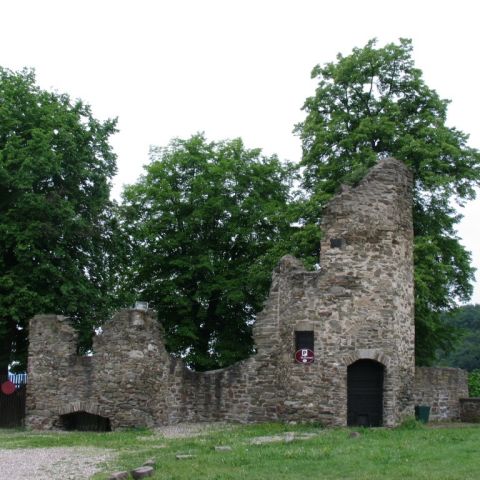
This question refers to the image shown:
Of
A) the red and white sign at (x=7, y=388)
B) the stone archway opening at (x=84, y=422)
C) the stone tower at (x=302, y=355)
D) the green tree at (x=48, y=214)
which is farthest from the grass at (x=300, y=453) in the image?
the green tree at (x=48, y=214)

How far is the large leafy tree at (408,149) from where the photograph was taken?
27.3 metres

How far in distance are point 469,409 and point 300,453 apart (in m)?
12.4

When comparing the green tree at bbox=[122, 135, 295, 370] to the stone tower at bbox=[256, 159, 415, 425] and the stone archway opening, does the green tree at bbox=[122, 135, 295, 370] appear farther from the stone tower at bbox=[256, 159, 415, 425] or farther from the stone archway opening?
the stone tower at bbox=[256, 159, 415, 425]

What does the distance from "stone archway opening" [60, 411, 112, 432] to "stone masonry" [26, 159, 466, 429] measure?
1.51 ft

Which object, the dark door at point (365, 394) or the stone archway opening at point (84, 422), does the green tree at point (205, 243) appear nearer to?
the stone archway opening at point (84, 422)

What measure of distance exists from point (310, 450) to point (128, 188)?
22352mm

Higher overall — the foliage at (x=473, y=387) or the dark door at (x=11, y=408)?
the foliage at (x=473, y=387)

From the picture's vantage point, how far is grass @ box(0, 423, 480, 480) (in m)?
12.7

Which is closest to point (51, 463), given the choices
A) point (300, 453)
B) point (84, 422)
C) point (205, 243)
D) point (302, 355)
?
point (300, 453)

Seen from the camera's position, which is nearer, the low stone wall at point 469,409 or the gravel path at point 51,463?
the gravel path at point 51,463

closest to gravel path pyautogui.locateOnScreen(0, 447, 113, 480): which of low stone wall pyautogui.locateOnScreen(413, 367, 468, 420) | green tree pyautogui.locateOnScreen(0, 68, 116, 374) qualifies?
green tree pyautogui.locateOnScreen(0, 68, 116, 374)

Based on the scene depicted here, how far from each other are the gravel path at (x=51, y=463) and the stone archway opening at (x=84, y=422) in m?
5.82

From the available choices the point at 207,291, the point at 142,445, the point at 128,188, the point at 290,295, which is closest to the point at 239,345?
the point at 207,291

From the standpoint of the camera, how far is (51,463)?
49.0 ft
